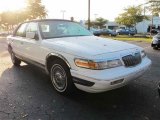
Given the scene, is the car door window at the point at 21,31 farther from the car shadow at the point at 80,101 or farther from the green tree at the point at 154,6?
the green tree at the point at 154,6

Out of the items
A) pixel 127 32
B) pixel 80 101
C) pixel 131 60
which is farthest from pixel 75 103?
pixel 127 32

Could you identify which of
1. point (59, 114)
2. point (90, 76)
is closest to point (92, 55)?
point (90, 76)

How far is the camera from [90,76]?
462 cm

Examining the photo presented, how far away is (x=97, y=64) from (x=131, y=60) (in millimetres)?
842

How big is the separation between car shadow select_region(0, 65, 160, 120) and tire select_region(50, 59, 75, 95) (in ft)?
0.53

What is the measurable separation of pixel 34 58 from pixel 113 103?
98.4 inches

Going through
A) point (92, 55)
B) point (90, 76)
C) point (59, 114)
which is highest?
point (92, 55)

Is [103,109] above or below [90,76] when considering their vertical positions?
below

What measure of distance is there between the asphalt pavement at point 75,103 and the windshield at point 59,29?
1259 mm

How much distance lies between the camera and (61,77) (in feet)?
17.9

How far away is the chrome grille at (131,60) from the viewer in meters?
4.97

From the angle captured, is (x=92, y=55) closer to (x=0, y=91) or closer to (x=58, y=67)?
(x=58, y=67)

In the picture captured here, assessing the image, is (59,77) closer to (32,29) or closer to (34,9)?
(32,29)

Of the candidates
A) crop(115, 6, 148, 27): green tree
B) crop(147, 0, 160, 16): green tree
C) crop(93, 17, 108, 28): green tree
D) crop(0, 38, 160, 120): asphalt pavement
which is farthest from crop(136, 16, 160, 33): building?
crop(0, 38, 160, 120): asphalt pavement
